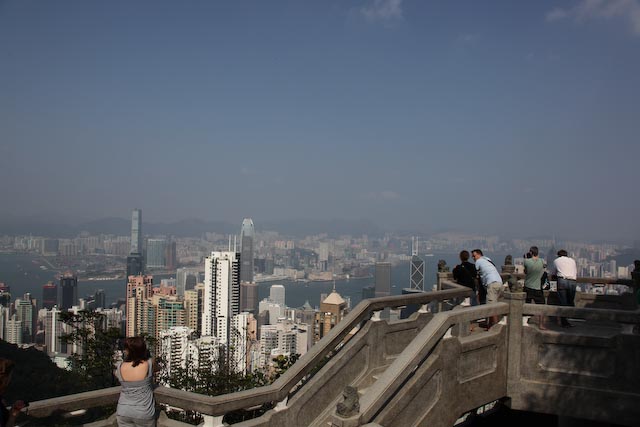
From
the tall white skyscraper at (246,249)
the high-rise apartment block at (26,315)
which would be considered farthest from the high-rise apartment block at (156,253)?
the high-rise apartment block at (26,315)

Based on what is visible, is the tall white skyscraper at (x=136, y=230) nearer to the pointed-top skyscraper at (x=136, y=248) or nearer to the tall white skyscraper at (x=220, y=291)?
the pointed-top skyscraper at (x=136, y=248)

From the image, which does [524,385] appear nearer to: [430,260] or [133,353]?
[133,353]

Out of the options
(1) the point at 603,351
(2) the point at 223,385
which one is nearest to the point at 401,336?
(1) the point at 603,351

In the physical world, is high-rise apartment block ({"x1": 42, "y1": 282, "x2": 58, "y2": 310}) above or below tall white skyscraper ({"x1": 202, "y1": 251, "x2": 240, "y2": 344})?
below

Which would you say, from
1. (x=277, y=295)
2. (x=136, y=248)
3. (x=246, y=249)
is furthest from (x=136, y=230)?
(x=277, y=295)

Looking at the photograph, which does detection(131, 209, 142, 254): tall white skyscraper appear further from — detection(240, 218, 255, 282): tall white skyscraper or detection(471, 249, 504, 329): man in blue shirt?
detection(471, 249, 504, 329): man in blue shirt

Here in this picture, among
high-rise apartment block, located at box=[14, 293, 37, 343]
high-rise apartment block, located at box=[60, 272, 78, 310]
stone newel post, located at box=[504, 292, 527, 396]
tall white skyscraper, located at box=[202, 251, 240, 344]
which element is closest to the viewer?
stone newel post, located at box=[504, 292, 527, 396]

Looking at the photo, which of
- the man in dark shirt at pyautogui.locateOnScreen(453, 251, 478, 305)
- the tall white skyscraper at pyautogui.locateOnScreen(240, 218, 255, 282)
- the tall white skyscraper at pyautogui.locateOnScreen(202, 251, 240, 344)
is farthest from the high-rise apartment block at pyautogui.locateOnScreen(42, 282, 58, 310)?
the tall white skyscraper at pyautogui.locateOnScreen(240, 218, 255, 282)
